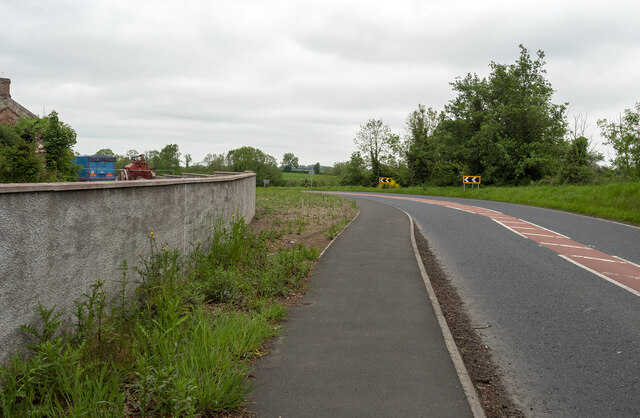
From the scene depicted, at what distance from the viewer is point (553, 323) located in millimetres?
5738

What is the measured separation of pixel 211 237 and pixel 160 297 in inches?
129

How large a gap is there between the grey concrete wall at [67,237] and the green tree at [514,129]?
35547mm

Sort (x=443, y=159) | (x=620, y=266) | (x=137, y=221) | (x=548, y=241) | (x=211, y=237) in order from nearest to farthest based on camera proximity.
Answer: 1. (x=137, y=221)
2. (x=211, y=237)
3. (x=620, y=266)
4. (x=548, y=241)
5. (x=443, y=159)

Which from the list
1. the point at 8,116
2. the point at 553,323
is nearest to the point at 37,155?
the point at 553,323

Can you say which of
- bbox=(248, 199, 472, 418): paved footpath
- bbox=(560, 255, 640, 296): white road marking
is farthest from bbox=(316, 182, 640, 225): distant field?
bbox=(248, 199, 472, 418): paved footpath

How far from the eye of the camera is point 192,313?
534 cm

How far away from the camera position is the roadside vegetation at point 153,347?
326 centimetres

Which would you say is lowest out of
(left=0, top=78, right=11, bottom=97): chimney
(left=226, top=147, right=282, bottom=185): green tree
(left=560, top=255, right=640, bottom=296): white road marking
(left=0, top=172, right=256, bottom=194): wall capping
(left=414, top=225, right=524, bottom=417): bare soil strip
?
(left=414, top=225, right=524, bottom=417): bare soil strip

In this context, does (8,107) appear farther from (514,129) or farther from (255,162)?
(255,162)

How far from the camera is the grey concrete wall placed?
11.1 feet

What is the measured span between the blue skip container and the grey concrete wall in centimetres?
2633

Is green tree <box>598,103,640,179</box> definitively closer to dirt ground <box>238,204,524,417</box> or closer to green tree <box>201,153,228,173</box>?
dirt ground <box>238,204,524,417</box>

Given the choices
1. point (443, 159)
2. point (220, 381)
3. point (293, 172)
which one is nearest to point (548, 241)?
point (220, 381)

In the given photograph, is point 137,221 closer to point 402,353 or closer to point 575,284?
point 402,353
